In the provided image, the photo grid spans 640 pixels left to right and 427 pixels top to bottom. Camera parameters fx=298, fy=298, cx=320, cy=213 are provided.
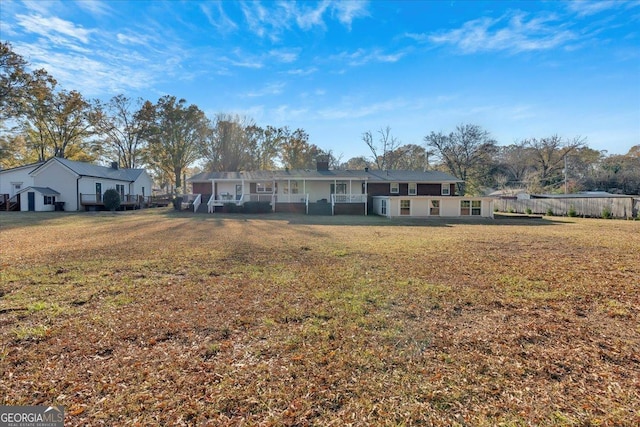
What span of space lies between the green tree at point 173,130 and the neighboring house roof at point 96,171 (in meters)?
6.94

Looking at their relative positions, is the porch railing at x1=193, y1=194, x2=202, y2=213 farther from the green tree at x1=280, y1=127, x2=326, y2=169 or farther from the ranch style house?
the green tree at x1=280, y1=127, x2=326, y2=169

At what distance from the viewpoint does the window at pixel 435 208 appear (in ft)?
78.4

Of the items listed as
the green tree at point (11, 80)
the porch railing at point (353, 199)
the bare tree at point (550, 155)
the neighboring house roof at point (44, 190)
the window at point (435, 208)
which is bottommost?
the window at point (435, 208)

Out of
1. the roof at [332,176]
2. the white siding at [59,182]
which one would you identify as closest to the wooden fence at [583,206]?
the roof at [332,176]

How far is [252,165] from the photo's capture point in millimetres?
46781

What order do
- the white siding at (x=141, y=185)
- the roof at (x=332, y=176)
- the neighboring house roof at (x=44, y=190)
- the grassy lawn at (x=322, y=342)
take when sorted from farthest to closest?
the white siding at (x=141, y=185) < the roof at (x=332, y=176) < the neighboring house roof at (x=44, y=190) < the grassy lawn at (x=322, y=342)

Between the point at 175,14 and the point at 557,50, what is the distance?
61.8 feet

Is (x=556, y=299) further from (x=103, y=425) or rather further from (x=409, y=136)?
(x=409, y=136)

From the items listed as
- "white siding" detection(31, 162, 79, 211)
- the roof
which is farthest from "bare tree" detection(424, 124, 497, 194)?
"white siding" detection(31, 162, 79, 211)

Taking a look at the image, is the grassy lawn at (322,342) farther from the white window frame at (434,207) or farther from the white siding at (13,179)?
the white siding at (13,179)

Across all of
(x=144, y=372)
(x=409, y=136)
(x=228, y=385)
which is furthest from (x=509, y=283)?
(x=409, y=136)

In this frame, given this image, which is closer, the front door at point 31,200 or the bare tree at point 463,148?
the front door at point 31,200

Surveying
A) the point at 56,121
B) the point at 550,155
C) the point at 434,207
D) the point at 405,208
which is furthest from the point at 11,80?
the point at 550,155

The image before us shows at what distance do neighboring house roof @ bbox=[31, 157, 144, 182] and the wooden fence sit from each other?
4230cm
